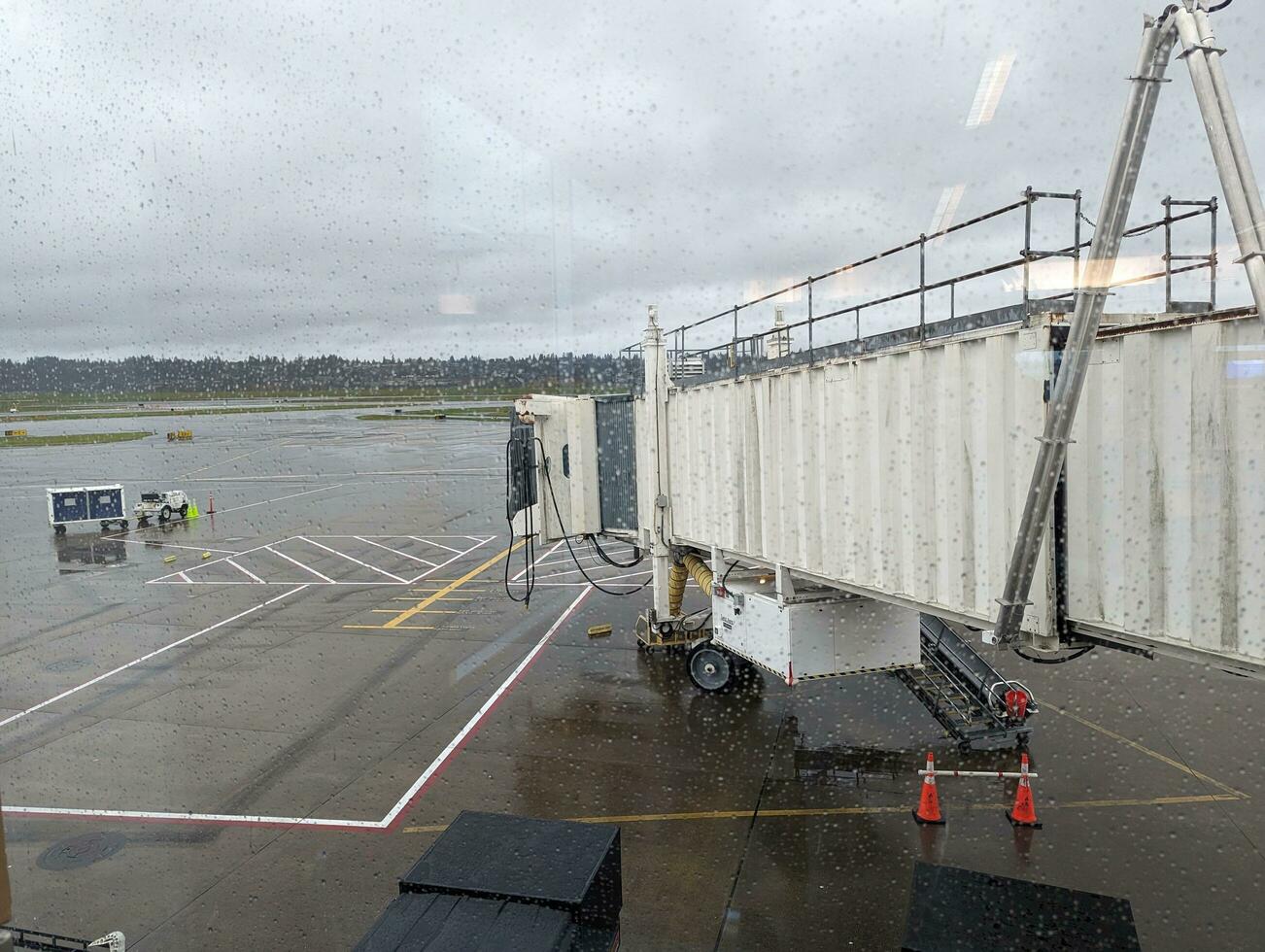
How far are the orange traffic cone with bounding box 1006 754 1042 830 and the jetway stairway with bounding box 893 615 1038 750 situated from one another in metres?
1.22

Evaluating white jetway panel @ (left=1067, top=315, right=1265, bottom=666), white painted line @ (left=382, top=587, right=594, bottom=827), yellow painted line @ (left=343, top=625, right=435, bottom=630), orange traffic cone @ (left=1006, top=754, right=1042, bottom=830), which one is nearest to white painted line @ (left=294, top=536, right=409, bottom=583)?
yellow painted line @ (left=343, top=625, right=435, bottom=630)

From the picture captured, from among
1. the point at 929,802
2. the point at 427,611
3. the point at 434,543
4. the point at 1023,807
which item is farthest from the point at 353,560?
the point at 1023,807

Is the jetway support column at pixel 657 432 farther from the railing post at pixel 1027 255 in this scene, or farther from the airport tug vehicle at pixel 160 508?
the airport tug vehicle at pixel 160 508

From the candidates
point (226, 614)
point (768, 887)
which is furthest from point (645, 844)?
point (226, 614)

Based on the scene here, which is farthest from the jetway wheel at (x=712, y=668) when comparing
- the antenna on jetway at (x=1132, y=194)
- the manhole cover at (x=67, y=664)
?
the manhole cover at (x=67, y=664)

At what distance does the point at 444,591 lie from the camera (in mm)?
15875

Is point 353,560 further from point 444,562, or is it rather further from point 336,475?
point 336,475

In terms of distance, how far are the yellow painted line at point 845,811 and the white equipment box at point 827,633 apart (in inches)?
48.2

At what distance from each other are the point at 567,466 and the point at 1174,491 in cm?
792

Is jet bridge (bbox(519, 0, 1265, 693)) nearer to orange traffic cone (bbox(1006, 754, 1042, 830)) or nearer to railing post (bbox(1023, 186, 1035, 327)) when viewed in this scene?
railing post (bbox(1023, 186, 1035, 327))

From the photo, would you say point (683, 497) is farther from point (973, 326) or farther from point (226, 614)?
point (226, 614)

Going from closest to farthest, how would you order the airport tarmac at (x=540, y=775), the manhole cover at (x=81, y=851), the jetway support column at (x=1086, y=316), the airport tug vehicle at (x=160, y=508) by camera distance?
the jetway support column at (x=1086, y=316) < the airport tarmac at (x=540, y=775) < the manhole cover at (x=81, y=851) < the airport tug vehicle at (x=160, y=508)

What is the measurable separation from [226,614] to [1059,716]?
41.8 ft

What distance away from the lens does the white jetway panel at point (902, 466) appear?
4.20 m
